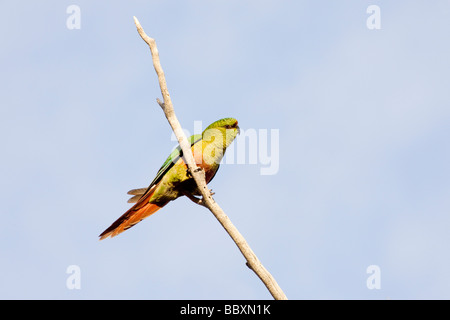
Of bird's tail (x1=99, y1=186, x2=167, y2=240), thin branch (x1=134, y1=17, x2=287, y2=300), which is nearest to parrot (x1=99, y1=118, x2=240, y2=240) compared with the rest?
bird's tail (x1=99, y1=186, x2=167, y2=240)

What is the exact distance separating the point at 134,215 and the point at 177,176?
2.98ft

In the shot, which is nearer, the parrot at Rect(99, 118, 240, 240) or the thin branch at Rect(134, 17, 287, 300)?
the thin branch at Rect(134, 17, 287, 300)

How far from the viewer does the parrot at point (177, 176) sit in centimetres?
834

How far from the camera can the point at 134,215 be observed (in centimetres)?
845

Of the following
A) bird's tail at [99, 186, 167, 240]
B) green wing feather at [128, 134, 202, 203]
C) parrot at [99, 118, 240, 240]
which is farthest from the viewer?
green wing feather at [128, 134, 202, 203]

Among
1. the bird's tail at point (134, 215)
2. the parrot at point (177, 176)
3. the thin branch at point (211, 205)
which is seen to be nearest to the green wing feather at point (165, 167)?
the parrot at point (177, 176)

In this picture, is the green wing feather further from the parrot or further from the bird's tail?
the bird's tail

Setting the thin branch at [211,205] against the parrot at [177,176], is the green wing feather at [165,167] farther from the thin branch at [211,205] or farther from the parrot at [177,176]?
the thin branch at [211,205]

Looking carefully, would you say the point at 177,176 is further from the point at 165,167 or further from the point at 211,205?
the point at 211,205

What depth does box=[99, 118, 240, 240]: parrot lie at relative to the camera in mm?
8336
